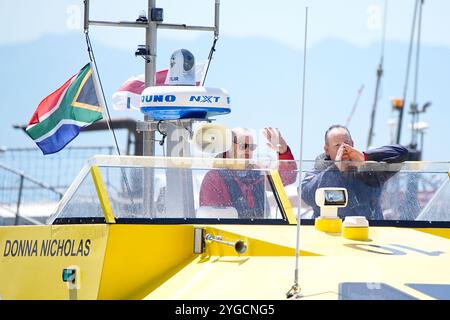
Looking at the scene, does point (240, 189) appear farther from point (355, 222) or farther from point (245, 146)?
point (355, 222)

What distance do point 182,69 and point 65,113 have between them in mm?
3274

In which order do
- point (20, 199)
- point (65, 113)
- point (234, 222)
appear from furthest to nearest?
1. point (20, 199)
2. point (65, 113)
3. point (234, 222)

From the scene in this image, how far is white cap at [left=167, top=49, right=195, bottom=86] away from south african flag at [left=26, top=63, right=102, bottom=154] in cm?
286

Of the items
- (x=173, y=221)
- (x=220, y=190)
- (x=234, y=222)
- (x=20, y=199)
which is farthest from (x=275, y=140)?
(x=20, y=199)

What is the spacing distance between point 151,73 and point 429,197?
3.51 m

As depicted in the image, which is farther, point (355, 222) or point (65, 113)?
point (65, 113)

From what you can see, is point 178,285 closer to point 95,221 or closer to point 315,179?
Result: point 95,221

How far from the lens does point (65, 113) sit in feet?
36.3

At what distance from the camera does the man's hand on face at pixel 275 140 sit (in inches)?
301

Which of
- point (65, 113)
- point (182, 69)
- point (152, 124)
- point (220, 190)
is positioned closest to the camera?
point (220, 190)

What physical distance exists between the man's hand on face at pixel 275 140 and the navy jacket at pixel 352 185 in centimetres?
41

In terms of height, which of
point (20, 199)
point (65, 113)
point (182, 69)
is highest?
point (182, 69)

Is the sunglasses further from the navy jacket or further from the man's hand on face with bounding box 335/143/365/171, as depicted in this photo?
the man's hand on face with bounding box 335/143/365/171
